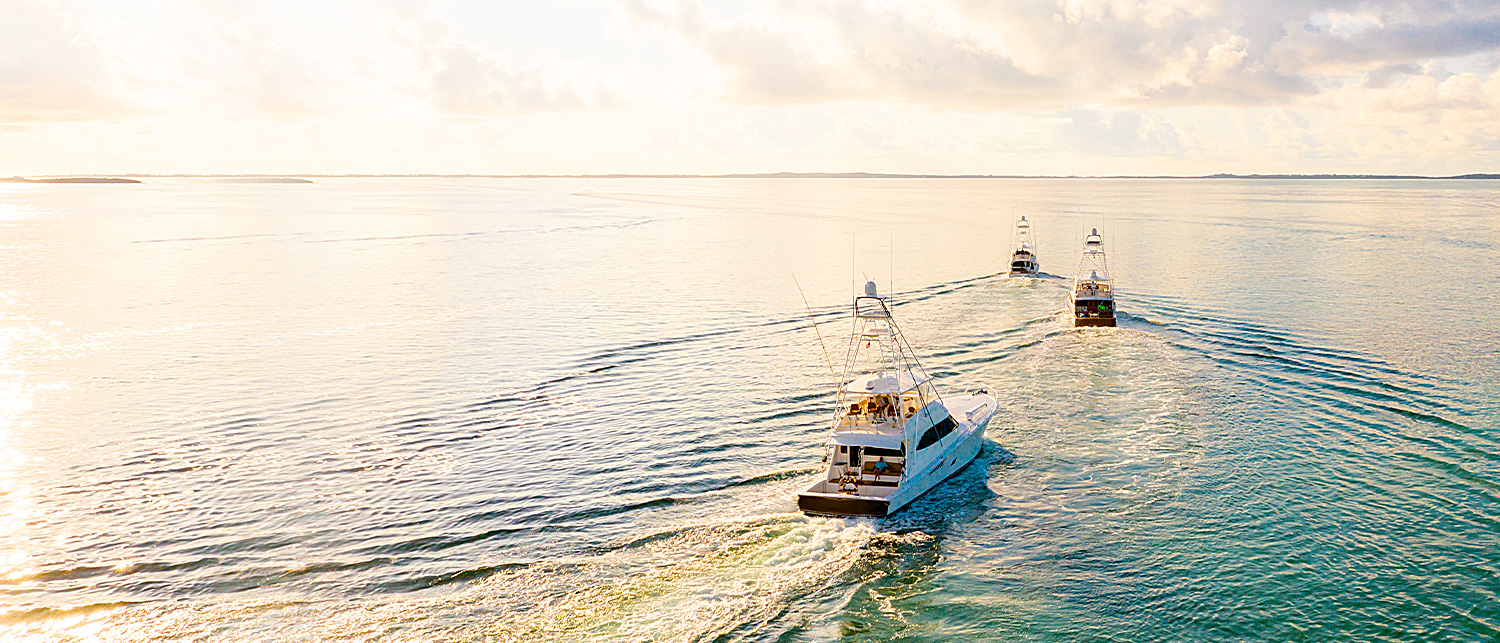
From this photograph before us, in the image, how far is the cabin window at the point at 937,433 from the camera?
3738 cm

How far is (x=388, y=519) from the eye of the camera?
33.2 meters

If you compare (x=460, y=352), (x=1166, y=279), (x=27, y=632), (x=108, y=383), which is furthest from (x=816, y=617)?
(x=1166, y=279)

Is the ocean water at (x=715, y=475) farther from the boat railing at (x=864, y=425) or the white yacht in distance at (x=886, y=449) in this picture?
the boat railing at (x=864, y=425)

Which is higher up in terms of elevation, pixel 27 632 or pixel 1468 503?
pixel 1468 503

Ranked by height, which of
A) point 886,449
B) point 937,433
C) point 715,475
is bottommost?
point 715,475

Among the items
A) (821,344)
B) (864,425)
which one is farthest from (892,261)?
(864,425)

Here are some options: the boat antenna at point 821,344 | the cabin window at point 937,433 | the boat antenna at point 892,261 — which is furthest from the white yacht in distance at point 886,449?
the boat antenna at point 892,261

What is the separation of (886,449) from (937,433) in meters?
3.71

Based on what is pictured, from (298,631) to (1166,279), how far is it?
94.2 m

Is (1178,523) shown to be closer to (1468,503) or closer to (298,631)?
(1468,503)

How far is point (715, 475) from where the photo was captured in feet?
124

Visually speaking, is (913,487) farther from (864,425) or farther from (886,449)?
(864,425)

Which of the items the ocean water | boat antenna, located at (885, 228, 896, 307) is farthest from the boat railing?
boat antenna, located at (885, 228, 896, 307)

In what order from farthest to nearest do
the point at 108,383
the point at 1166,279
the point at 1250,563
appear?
the point at 1166,279 → the point at 108,383 → the point at 1250,563
